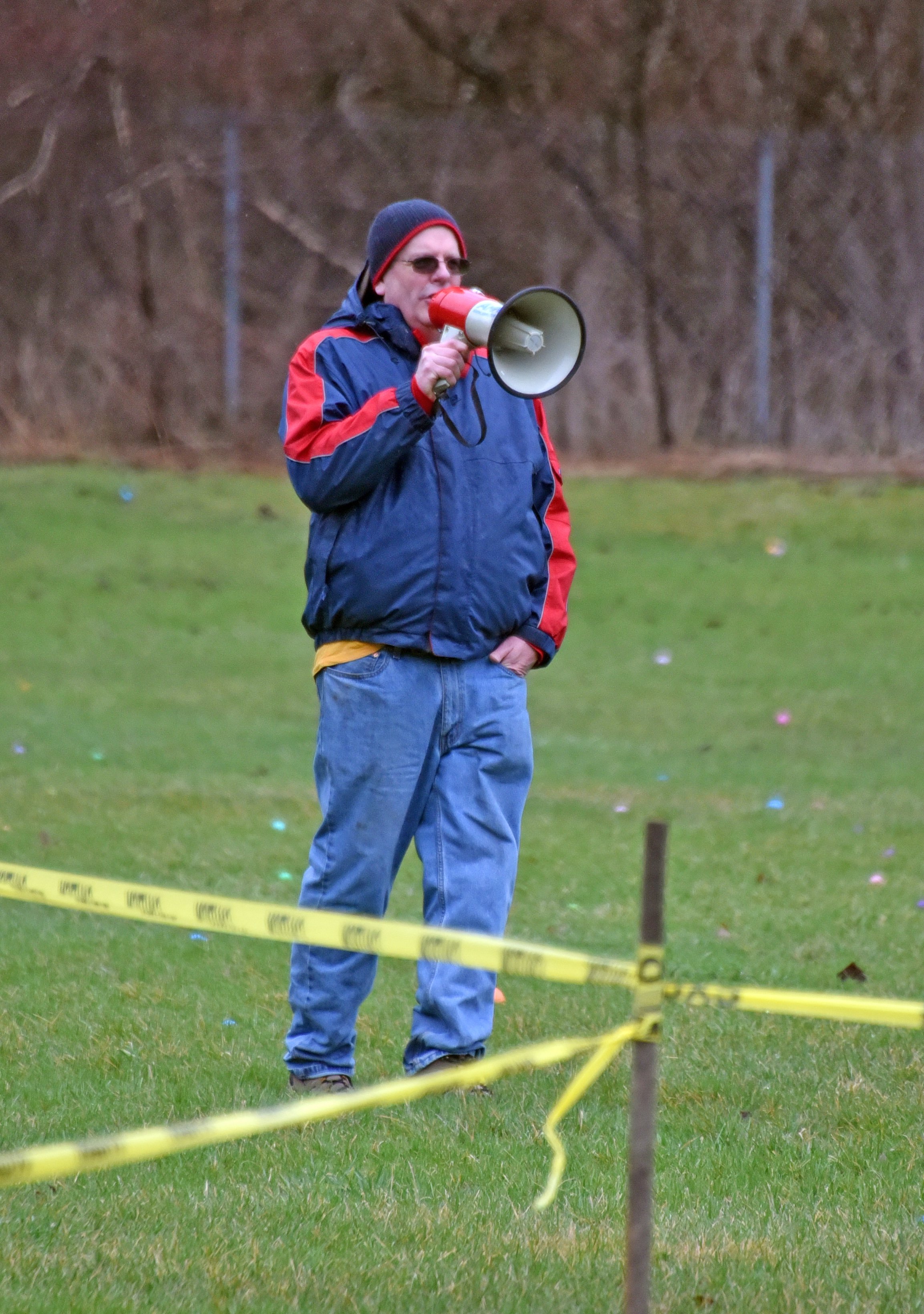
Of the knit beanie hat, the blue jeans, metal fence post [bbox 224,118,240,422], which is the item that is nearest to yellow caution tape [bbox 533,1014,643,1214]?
the blue jeans

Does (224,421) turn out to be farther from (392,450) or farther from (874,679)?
(392,450)

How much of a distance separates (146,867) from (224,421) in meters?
11.1

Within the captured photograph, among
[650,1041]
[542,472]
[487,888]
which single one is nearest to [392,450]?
[542,472]

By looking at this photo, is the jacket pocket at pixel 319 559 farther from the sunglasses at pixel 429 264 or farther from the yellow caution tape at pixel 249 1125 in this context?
the yellow caution tape at pixel 249 1125

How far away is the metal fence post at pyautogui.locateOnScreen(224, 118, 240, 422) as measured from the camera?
57.5ft

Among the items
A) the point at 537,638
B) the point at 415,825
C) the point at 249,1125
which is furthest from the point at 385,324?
the point at 249,1125

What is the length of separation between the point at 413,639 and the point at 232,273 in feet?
45.8

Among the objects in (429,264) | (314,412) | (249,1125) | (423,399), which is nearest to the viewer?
(249,1125)

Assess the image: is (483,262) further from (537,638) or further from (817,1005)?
(817,1005)

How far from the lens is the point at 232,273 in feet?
58.0

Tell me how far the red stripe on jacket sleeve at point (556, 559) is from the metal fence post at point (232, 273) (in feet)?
43.3

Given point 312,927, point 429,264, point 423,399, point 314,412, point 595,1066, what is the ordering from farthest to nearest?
point 429,264
point 314,412
point 423,399
point 312,927
point 595,1066

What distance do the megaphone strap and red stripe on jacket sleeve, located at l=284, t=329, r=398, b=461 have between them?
0.54 ft

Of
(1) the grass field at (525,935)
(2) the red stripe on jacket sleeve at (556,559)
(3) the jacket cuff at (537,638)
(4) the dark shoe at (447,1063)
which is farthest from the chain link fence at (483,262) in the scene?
(4) the dark shoe at (447,1063)
